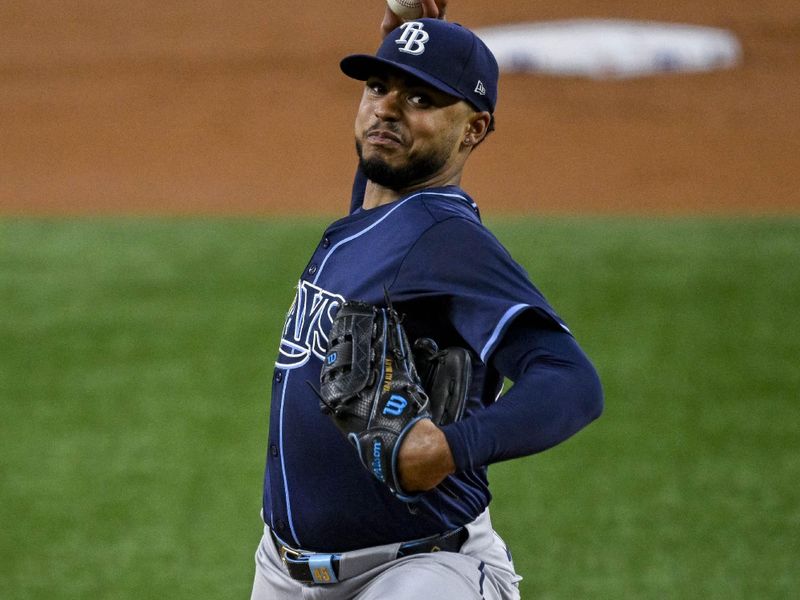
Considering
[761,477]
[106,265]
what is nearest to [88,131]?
[106,265]

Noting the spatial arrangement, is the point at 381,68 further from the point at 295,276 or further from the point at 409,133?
the point at 295,276

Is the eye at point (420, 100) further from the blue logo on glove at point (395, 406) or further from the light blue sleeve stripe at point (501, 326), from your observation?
the blue logo on glove at point (395, 406)

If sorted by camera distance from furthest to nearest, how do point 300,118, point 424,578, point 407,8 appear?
point 300,118 < point 407,8 < point 424,578

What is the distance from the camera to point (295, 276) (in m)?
9.83

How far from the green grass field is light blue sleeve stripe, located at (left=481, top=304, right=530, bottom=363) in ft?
10.5

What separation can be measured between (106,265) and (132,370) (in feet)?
6.87

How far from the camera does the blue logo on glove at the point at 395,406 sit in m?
2.62

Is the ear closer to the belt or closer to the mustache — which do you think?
the mustache

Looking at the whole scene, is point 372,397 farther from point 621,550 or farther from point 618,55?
point 618,55

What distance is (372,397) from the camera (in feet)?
8.73

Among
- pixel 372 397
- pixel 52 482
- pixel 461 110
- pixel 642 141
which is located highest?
pixel 461 110

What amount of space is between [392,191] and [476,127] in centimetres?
26

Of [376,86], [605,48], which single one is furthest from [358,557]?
[605,48]

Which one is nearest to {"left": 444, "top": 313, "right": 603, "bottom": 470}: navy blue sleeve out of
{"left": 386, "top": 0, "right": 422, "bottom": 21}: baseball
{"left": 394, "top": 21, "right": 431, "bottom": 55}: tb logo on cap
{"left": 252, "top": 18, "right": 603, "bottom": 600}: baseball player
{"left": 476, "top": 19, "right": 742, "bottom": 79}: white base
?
{"left": 252, "top": 18, "right": 603, "bottom": 600}: baseball player
